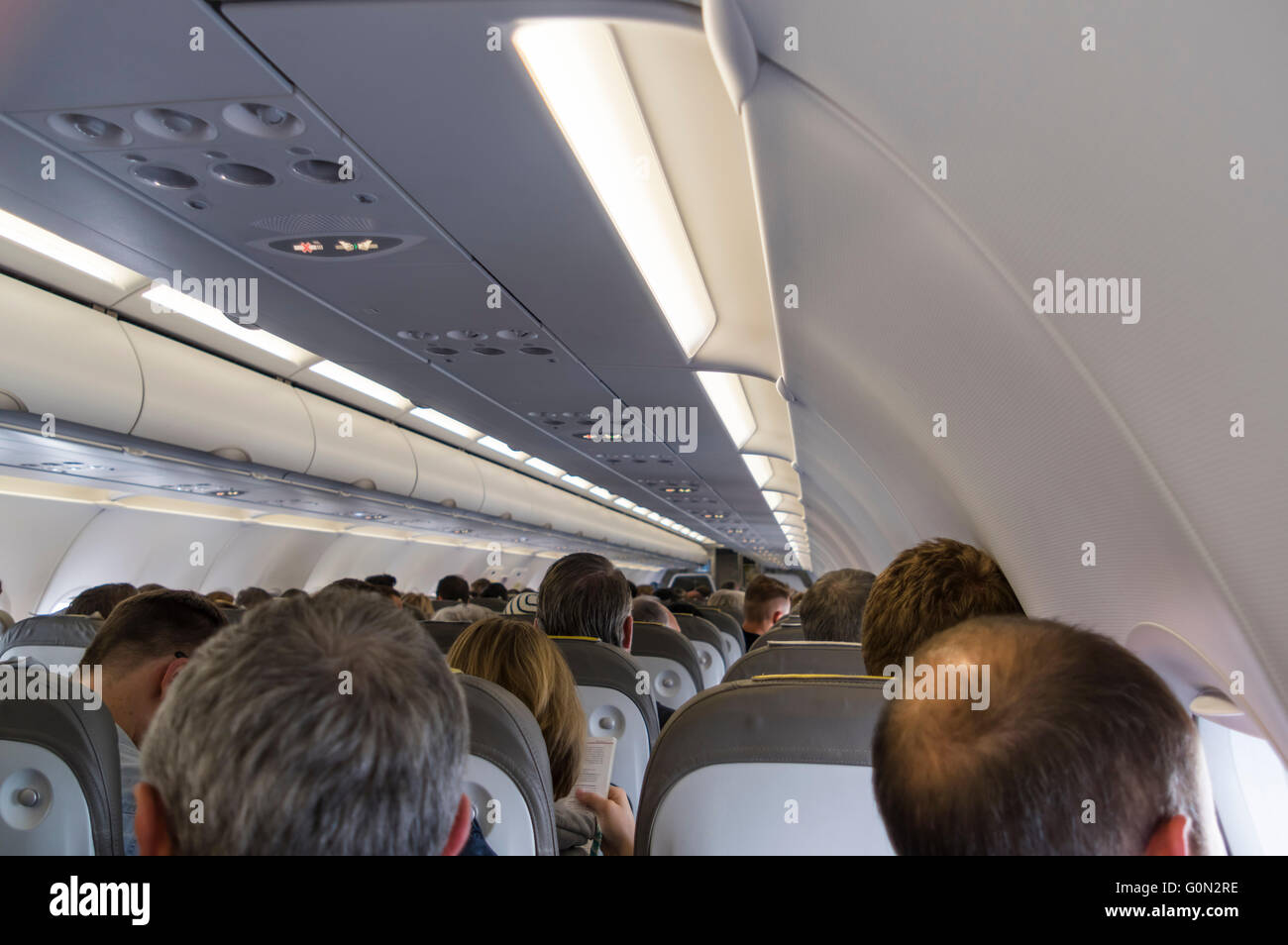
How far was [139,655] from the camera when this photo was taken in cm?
286

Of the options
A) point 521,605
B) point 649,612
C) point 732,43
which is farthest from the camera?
point 521,605

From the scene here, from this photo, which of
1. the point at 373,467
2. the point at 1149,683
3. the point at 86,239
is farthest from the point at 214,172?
the point at 373,467

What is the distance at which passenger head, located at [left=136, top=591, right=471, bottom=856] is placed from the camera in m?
1.10

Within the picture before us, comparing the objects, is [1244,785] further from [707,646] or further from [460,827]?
[707,646]

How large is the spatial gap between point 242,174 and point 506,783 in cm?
273

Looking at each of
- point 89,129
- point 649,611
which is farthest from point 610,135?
point 649,611

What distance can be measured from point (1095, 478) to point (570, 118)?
232cm

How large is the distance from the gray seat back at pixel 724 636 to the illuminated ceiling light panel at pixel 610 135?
116 inches

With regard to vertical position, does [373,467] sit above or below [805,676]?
above

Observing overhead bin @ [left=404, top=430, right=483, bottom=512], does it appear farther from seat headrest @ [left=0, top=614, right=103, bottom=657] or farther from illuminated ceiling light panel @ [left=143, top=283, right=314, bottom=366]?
seat headrest @ [left=0, top=614, right=103, bottom=657]

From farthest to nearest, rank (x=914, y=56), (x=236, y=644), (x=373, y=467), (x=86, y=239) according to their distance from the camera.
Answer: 1. (x=373, y=467)
2. (x=86, y=239)
3. (x=914, y=56)
4. (x=236, y=644)

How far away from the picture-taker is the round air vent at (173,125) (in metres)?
3.24
